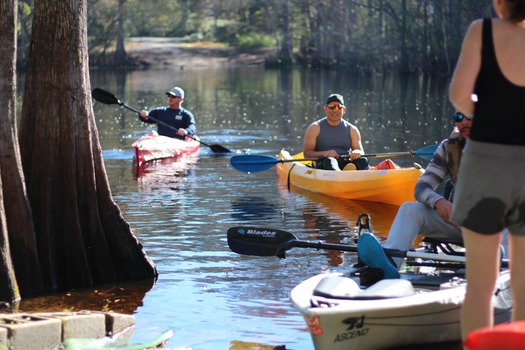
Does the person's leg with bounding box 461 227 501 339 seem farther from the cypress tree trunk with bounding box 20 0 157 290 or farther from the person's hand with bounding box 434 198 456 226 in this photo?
the cypress tree trunk with bounding box 20 0 157 290

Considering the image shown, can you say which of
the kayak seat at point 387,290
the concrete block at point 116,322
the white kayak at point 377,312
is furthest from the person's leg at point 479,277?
the concrete block at point 116,322

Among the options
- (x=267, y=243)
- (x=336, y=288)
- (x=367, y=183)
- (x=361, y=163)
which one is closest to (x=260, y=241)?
(x=267, y=243)

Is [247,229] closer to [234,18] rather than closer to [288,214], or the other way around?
[288,214]

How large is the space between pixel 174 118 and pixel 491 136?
14.7 metres

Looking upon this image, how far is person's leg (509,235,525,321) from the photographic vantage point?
4840 mm

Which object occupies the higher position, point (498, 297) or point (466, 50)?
point (466, 50)

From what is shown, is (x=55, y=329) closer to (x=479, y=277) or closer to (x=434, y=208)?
(x=479, y=277)

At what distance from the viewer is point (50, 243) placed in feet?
27.3

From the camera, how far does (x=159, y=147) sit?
18.7 m

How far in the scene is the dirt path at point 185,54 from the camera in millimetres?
67812

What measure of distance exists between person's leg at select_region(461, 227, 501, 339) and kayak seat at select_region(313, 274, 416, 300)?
147cm

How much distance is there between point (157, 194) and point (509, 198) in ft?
33.9

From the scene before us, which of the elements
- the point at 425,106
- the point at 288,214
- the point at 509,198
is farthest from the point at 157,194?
the point at 425,106

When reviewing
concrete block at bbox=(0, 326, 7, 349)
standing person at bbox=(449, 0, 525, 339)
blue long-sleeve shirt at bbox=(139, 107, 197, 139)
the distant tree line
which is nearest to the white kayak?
standing person at bbox=(449, 0, 525, 339)
